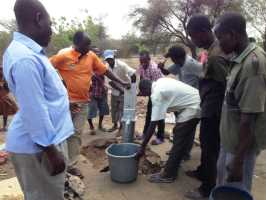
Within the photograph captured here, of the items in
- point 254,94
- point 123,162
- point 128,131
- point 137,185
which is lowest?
point 137,185

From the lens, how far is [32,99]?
65.6 inches

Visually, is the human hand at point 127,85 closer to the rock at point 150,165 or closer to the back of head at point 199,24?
the rock at point 150,165

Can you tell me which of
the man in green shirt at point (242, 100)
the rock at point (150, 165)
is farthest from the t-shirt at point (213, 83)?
the rock at point (150, 165)

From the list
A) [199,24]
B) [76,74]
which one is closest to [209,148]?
[199,24]

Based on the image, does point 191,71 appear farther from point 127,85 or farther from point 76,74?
point 76,74

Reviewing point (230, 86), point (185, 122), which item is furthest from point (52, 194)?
point (185, 122)

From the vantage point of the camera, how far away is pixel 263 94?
6.93ft

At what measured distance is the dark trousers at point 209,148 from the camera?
11.1ft

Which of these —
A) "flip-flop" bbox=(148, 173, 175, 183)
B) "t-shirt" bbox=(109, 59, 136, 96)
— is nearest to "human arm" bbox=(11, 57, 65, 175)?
"flip-flop" bbox=(148, 173, 175, 183)

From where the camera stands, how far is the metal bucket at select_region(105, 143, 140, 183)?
146 inches

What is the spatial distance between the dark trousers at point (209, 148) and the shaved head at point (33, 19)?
2.06 m

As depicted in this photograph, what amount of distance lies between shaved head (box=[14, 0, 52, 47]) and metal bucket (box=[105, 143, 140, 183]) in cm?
208

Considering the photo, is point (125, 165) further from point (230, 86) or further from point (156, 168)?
point (230, 86)

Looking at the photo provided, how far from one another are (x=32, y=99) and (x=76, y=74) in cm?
235
